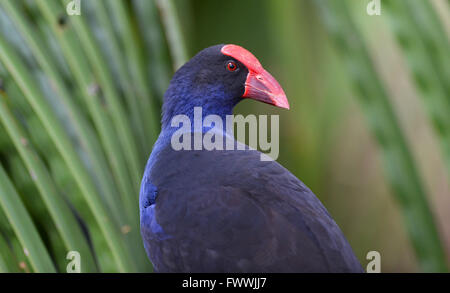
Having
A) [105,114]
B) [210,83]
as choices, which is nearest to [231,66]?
[210,83]

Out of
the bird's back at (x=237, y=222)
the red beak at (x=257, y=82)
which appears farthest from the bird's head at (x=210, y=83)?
the bird's back at (x=237, y=222)

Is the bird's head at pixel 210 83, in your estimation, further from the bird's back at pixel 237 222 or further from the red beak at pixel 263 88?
the bird's back at pixel 237 222

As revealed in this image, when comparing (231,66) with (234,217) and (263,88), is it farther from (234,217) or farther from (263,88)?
(234,217)

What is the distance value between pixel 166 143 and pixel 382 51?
51.3 inches

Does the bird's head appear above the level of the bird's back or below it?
above

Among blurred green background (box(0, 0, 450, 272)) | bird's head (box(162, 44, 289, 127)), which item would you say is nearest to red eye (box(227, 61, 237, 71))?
bird's head (box(162, 44, 289, 127))

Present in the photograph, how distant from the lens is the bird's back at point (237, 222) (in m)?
0.67

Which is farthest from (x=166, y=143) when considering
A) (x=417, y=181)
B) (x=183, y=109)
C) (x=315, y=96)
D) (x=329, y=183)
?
(x=329, y=183)

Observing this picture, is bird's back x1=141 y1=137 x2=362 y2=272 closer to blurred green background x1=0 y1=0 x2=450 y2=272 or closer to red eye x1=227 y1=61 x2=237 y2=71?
blurred green background x1=0 y1=0 x2=450 y2=272

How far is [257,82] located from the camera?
836mm

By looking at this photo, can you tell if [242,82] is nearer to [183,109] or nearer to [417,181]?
[183,109]

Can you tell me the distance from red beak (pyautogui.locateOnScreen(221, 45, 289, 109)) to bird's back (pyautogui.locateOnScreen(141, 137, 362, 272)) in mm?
107

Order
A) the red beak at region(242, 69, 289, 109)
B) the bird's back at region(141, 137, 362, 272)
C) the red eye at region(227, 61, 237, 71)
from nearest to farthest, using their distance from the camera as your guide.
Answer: the bird's back at region(141, 137, 362, 272) → the red beak at region(242, 69, 289, 109) → the red eye at region(227, 61, 237, 71)

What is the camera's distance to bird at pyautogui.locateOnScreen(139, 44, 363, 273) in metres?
0.67
